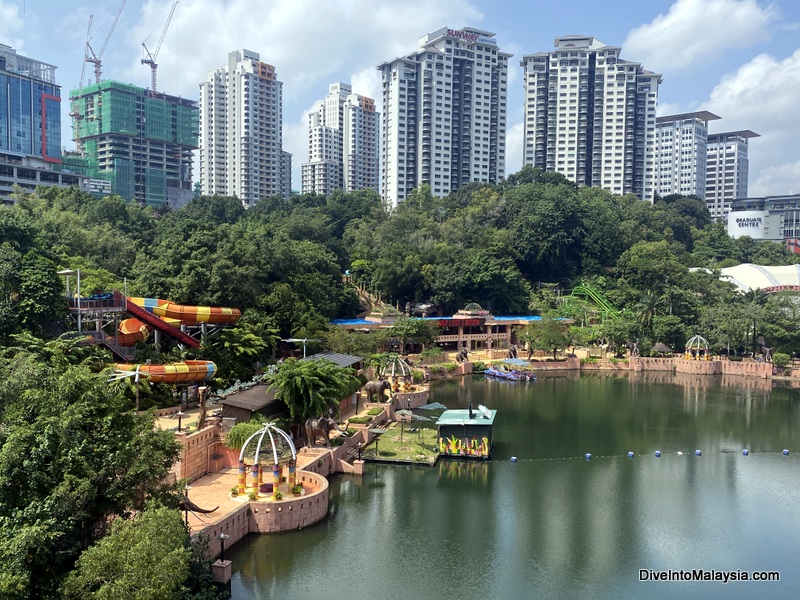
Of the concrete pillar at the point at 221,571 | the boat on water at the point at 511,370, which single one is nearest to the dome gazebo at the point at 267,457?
the concrete pillar at the point at 221,571

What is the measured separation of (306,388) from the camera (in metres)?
31.9

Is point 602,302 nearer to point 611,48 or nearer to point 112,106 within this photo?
point 611,48

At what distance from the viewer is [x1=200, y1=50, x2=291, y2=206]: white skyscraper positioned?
128375mm

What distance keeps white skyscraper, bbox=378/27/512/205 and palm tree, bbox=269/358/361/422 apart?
8739cm

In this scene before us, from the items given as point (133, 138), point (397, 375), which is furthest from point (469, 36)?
point (397, 375)

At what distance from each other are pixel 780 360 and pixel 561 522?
133ft

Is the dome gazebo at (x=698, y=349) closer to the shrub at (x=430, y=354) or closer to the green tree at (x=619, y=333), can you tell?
the green tree at (x=619, y=333)

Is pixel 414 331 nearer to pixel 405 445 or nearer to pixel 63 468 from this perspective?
pixel 405 445

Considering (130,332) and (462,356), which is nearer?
(130,332)

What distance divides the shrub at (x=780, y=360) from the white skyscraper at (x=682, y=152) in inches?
3927

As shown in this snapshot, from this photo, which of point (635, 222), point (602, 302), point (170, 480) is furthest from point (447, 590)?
point (635, 222)

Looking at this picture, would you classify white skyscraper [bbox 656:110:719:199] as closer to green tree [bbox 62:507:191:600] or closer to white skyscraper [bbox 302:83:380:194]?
white skyscraper [bbox 302:83:380:194]

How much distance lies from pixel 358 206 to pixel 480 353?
127ft

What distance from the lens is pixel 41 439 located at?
705 inches
